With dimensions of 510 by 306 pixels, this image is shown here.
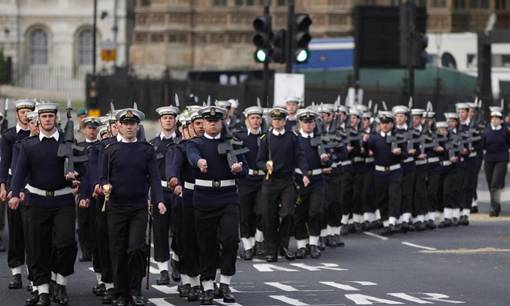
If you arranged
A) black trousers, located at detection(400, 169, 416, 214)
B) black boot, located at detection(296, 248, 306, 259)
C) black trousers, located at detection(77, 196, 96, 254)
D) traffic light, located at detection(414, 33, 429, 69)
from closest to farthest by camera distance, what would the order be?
black trousers, located at detection(77, 196, 96, 254)
black boot, located at detection(296, 248, 306, 259)
black trousers, located at detection(400, 169, 416, 214)
traffic light, located at detection(414, 33, 429, 69)

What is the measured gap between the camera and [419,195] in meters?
31.3

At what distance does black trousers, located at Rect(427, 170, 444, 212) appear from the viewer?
1261 inches

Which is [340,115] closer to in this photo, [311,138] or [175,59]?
[311,138]

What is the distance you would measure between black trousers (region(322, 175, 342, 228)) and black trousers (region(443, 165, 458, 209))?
424 centimetres

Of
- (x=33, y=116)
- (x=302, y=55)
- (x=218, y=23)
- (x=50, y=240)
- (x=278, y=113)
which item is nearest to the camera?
(x=50, y=240)

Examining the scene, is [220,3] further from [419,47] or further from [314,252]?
[314,252]

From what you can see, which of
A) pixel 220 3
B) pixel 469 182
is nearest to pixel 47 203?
pixel 469 182

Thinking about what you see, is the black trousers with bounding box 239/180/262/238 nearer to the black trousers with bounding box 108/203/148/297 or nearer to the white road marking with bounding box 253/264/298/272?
the white road marking with bounding box 253/264/298/272

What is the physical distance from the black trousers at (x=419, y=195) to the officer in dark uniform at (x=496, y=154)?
2.61 metres

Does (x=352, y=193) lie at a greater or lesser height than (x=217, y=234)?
lesser

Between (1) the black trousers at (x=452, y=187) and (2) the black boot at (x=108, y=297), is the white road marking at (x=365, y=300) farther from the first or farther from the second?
(1) the black trousers at (x=452, y=187)

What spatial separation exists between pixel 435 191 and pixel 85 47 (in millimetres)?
64629

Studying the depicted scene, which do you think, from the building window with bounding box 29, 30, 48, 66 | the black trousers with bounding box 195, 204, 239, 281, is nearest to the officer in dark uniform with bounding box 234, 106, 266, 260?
the black trousers with bounding box 195, 204, 239, 281


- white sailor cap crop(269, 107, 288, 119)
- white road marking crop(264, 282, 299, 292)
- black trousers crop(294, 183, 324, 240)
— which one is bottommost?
white road marking crop(264, 282, 299, 292)
